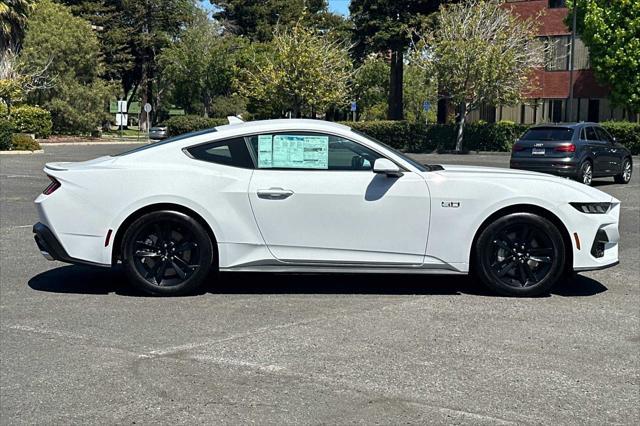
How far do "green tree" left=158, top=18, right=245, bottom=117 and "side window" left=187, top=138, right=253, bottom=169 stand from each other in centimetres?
5326

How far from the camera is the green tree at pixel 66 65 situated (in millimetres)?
50094

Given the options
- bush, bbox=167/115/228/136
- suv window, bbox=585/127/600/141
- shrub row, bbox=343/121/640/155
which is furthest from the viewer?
bush, bbox=167/115/228/136

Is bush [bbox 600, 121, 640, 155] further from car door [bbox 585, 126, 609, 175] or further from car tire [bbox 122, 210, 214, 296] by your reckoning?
car tire [bbox 122, 210, 214, 296]

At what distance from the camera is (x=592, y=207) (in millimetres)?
6613

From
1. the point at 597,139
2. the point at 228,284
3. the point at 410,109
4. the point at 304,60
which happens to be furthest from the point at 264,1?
the point at 228,284

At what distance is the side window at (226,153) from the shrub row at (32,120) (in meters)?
40.2

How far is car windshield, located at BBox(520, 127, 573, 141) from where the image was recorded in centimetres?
1748

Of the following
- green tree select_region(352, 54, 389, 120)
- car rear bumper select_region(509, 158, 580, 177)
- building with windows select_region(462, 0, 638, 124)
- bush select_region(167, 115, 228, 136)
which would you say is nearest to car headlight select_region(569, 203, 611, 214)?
car rear bumper select_region(509, 158, 580, 177)

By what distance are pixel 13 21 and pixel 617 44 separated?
3533 centimetres

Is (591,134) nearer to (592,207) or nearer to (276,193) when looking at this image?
(592,207)

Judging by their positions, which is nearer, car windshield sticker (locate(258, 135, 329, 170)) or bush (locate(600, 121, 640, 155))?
car windshield sticker (locate(258, 135, 329, 170))

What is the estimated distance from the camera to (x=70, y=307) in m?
6.23

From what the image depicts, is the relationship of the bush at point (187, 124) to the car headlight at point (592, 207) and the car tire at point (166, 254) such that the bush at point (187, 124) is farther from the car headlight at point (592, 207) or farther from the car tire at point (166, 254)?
the car headlight at point (592, 207)

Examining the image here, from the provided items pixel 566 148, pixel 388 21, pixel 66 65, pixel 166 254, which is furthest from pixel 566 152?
pixel 66 65
